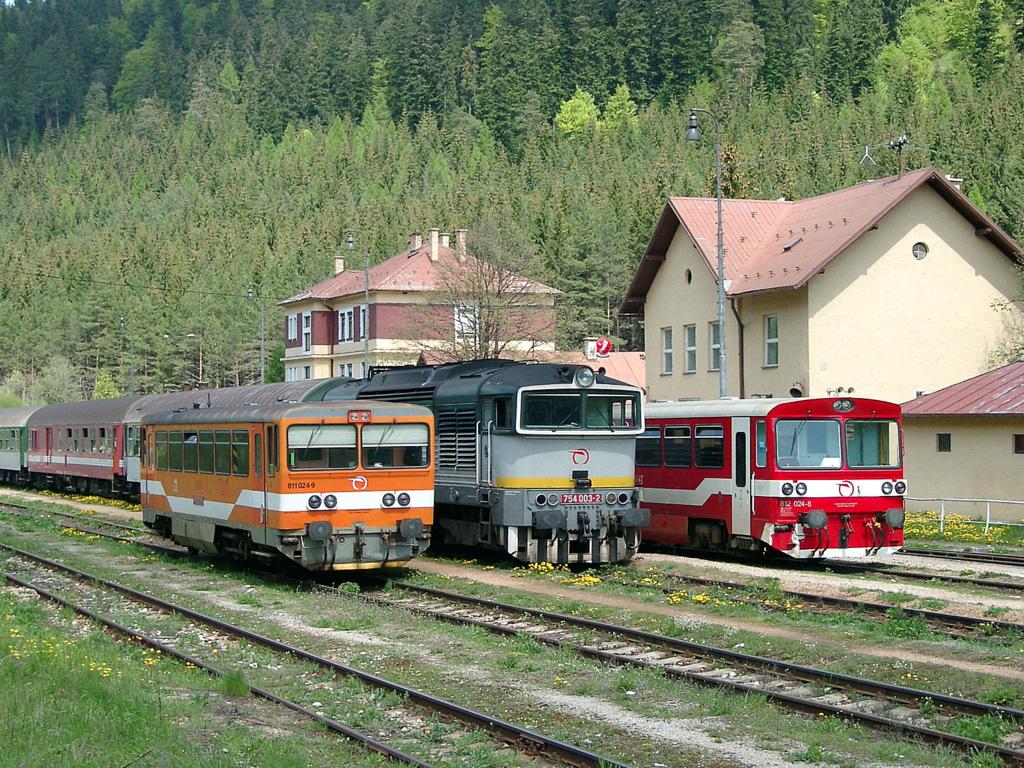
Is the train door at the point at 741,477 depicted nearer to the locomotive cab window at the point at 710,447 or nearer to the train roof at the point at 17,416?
the locomotive cab window at the point at 710,447

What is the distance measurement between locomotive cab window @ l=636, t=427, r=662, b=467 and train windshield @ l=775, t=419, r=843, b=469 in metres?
3.41

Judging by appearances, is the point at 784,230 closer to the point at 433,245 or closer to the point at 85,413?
the point at 85,413

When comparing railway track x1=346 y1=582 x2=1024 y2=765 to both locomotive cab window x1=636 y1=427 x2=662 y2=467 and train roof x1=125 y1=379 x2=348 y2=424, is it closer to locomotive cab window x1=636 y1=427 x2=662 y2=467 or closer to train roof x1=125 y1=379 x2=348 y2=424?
locomotive cab window x1=636 y1=427 x2=662 y2=467

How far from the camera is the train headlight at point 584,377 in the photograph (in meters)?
21.4

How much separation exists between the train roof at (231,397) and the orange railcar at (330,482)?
3.42m

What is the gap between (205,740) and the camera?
407 inches

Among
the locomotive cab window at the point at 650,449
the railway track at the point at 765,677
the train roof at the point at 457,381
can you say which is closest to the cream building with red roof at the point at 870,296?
the locomotive cab window at the point at 650,449

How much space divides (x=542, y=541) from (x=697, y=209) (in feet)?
74.7

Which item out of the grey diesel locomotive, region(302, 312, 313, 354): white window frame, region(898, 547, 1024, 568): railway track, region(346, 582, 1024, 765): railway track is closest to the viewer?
region(346, 582, 1024, 765): railway track

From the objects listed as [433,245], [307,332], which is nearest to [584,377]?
[433,245]

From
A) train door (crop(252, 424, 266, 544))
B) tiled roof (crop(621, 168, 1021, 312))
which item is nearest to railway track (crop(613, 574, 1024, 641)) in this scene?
train door (crop(252, 424, 266, 544))

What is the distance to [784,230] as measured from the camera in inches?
1647

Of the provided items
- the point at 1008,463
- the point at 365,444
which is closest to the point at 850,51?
the point at 1008,463

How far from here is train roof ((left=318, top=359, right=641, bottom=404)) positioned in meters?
21.5
